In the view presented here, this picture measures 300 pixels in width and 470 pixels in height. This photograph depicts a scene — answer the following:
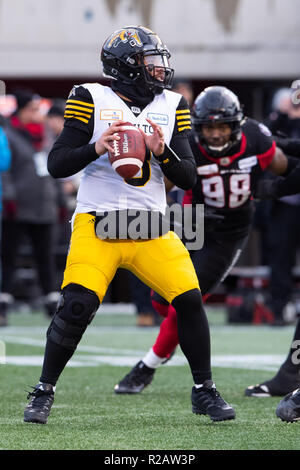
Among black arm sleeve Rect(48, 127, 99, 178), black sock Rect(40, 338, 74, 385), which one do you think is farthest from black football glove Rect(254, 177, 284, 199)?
black sock Rect(40, 338, 74, 385)

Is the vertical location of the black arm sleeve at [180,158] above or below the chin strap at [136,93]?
below

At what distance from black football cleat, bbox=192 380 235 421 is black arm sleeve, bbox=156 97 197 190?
0.87 metres

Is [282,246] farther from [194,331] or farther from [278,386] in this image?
[194,331]

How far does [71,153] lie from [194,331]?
91cm

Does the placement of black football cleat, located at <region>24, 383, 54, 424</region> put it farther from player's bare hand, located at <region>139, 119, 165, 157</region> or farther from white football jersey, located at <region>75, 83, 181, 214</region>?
player's bare hand, located at <region>139, 119, 165, 157</region>

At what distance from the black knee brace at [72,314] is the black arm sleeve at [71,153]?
0.49m

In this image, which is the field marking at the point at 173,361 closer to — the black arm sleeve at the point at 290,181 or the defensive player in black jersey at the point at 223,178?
the defensive player in black jersey at the point at 223,178

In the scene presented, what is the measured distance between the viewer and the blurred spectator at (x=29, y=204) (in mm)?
10289

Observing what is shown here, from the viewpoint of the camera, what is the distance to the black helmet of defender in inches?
232

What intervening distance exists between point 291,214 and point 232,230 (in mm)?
4205

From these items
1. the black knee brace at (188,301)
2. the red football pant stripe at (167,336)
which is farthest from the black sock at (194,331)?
the red football pant stripe at (167,336)

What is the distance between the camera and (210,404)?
461 cm
